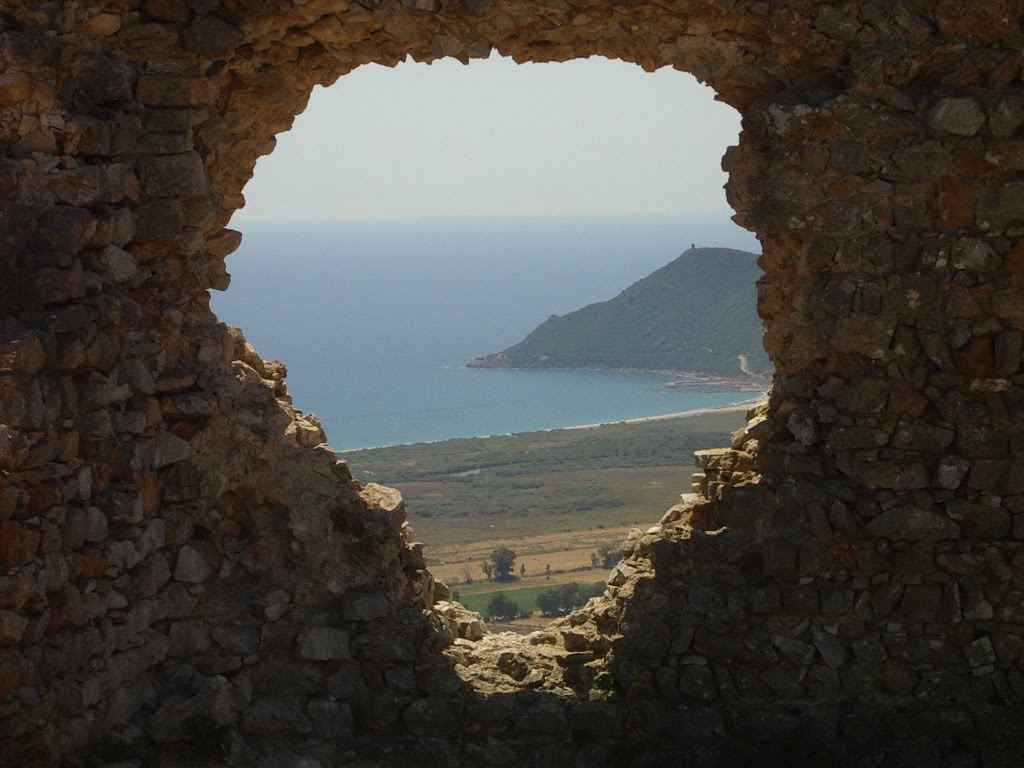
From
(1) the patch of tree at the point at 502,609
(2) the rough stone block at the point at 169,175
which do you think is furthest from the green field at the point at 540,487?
(2) the rough stone block at the point at 169,175

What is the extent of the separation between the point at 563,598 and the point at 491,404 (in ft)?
42.7

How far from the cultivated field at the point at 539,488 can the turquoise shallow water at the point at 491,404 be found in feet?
2.30

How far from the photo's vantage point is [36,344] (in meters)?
6.58

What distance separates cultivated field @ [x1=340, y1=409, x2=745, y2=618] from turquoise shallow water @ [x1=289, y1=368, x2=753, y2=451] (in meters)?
0.70

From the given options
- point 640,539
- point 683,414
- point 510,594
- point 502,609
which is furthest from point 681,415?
point 640,539

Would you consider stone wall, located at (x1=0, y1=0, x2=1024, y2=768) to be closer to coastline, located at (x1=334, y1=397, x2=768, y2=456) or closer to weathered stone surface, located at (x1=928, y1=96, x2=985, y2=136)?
weathered stone surface, located at (x1=928, y1=96, x2=985, y2=136)

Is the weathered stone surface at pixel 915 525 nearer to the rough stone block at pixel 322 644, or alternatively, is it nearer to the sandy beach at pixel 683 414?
the rough stone block at pixel 322 644

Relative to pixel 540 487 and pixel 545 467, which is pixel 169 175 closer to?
pixel 540 487

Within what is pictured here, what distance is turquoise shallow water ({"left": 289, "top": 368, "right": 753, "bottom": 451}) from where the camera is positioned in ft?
78.6

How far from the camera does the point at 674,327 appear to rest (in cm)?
2616

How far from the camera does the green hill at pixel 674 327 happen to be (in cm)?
2570

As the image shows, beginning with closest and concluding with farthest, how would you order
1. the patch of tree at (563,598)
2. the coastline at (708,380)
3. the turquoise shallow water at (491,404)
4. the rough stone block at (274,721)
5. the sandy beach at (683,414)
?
1. the rough stone block at (274,721)
2. the patch of tree at (563,598)
3. the sandy beach at (683,414)
4. the turquoise shallow water at (491,404)
5. the coastline at (708,380)

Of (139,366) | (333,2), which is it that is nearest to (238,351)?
(139,366)

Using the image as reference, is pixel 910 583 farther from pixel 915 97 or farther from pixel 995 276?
pixel 915 97
